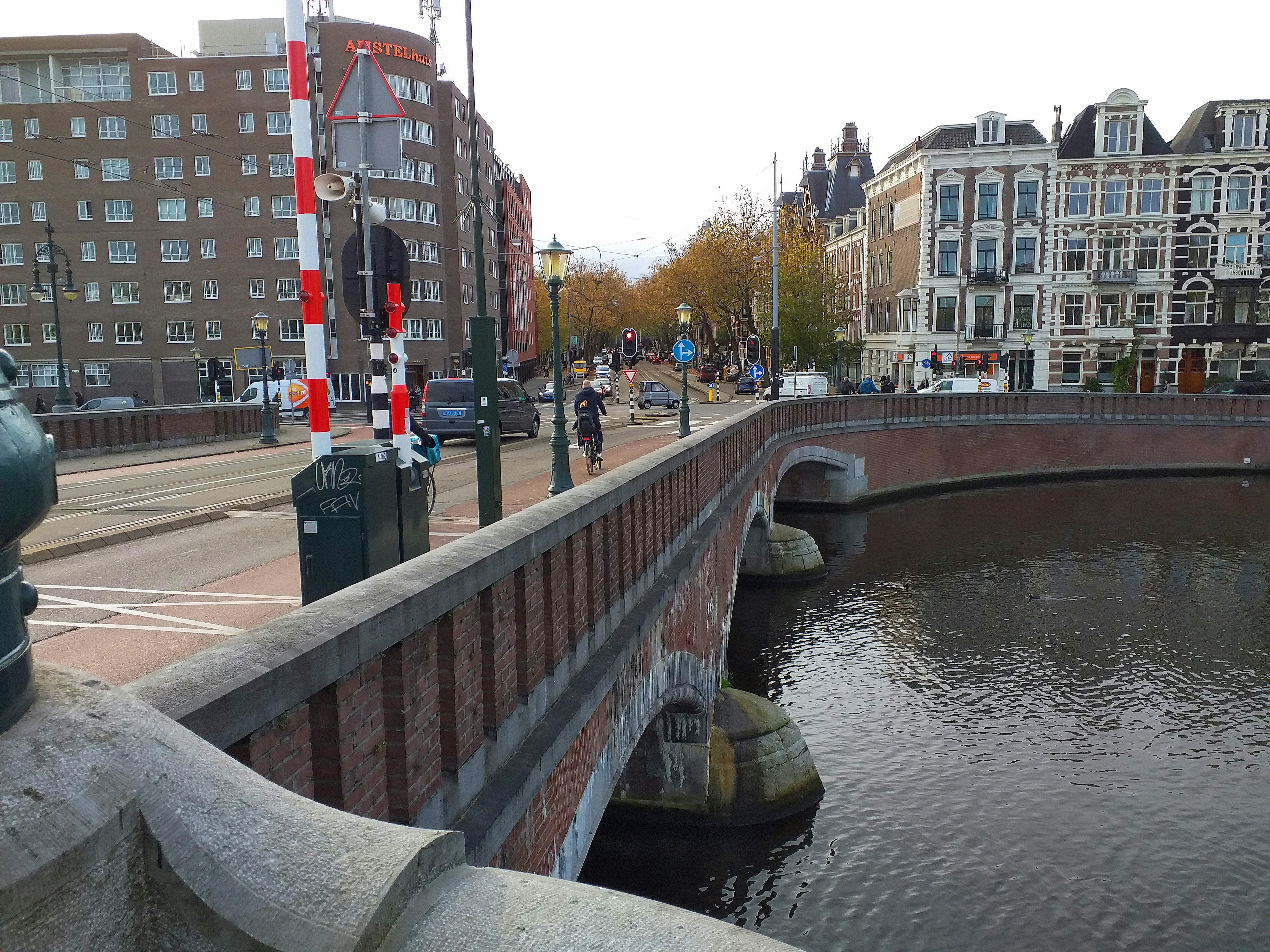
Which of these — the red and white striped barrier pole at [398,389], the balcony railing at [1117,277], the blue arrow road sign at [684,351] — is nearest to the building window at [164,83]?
the blue arrow road sign at [684,351]

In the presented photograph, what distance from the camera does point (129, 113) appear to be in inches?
2074

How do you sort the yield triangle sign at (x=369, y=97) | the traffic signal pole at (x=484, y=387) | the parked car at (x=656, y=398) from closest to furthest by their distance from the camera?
the yield triangle sign at (x=369, y=97) → the traffic signal pole at (x=484, y=387) → the parked car at (x=656, y=398)

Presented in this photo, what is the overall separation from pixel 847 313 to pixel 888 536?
119 feet

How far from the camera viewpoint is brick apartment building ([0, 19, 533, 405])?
5238 centimetres

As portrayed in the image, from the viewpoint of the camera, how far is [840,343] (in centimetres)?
5522

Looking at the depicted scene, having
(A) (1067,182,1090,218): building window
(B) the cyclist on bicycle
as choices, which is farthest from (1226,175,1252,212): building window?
(B) the cyclist on bicycle

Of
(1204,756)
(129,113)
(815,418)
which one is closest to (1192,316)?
(815,418)

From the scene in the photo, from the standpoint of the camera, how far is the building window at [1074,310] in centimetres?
5084

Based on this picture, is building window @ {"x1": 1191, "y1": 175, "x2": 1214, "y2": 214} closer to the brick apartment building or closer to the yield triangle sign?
the brick apartment building

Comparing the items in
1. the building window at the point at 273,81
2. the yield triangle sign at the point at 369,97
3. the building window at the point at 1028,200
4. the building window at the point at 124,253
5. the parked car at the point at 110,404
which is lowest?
the parked car at the point at 110,404

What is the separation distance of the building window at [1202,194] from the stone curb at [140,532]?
50307 mm

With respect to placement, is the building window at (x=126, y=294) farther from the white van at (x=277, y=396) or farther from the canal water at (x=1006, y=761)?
the canal water at (x=1006, y=761)

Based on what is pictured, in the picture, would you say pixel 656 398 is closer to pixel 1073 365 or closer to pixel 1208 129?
pixel 1073 365

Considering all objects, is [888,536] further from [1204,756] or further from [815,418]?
[1204,756]
